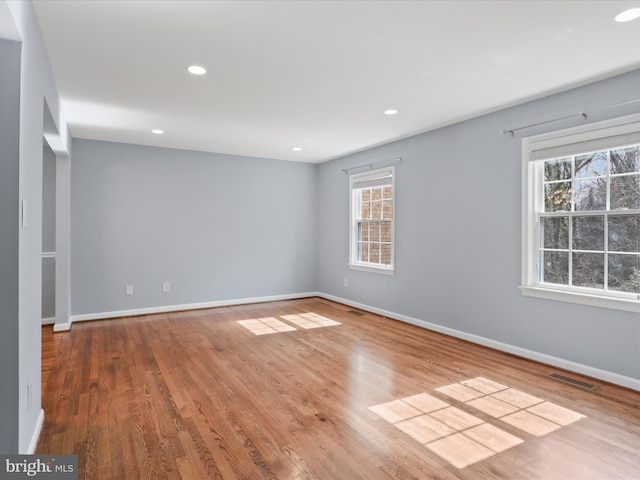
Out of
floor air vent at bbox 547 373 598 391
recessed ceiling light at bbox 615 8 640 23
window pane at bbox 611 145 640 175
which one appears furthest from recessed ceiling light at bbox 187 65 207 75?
floor air vent at bbox 547 373 598 391

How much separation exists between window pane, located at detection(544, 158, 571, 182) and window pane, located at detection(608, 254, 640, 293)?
832 mm

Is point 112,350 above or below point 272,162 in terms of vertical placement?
below

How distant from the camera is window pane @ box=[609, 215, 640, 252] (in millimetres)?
3035

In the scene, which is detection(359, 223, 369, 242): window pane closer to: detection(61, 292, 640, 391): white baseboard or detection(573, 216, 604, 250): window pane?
detection(61, 292, 640, 391): white baseboard

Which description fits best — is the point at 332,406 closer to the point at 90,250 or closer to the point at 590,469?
the point at 590,469

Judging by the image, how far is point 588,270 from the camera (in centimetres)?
333

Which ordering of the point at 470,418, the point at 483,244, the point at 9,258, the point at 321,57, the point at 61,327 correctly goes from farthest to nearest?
the point at 61,327 → the point at 483,244 → the point at 321,57 → the point at 470,418 → the point at 9,258

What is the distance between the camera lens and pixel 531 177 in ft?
12.0

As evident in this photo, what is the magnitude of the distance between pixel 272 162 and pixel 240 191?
32.3 inches

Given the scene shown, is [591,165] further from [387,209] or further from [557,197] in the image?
[387,209]

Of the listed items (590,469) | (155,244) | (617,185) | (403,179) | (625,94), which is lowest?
(590,469)

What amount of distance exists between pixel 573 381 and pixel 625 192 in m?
1.61

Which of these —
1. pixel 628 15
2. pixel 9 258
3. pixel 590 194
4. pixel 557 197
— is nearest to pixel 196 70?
pixel 9 258

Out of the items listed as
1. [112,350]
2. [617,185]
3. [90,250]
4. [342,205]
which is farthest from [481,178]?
[90,250]
